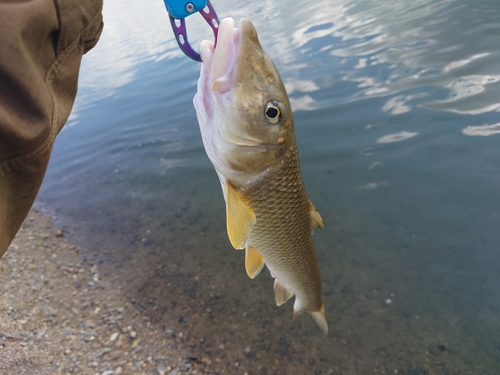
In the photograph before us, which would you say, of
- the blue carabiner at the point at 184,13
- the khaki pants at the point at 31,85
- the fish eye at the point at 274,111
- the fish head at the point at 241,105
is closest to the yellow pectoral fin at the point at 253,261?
the fish head at the point at 241,105

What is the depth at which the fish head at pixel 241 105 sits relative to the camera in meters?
1.53

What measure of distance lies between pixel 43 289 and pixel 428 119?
6.13m

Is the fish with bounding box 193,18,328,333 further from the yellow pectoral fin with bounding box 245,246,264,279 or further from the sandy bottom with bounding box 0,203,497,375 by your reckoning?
the sandy bottom with bounding box 0,203,497,375

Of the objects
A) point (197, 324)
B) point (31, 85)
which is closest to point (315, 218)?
point (31, 85)

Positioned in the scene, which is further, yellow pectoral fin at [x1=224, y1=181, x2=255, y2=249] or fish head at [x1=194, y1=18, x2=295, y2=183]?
yellow pectoral fin at [x1=224, y1=181, x2=255, y2=249]

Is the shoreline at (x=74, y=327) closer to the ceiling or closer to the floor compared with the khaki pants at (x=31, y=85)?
closer to the floor

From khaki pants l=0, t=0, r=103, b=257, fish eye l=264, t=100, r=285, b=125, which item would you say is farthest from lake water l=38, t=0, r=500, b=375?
khaki pants l=0, t=0, r=103, b=257

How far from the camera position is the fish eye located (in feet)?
5.45

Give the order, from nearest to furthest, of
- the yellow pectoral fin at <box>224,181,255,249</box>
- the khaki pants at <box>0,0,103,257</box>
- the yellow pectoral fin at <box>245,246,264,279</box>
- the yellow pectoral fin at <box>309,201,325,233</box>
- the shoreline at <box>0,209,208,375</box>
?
the khaki pants at <box>0,0,103,257</box> < the yellow pectoral fin at <box>224,181,255,249</box> < the yellow pectoral fin at <box>309,201,325,233</box> < the yellow pectoral fin at <box>245,246,264,279</box> < the shoreline at <box>0,209,208,375</box>

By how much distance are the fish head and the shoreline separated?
240 centimetres

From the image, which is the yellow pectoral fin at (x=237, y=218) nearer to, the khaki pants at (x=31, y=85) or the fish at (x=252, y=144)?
the fish at (x=252, y=144)

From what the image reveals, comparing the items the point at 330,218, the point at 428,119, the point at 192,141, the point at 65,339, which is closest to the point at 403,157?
the point at 428,119

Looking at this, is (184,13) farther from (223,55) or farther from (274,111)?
(274,111)

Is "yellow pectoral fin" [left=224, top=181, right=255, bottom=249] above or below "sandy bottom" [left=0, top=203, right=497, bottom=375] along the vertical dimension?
above
